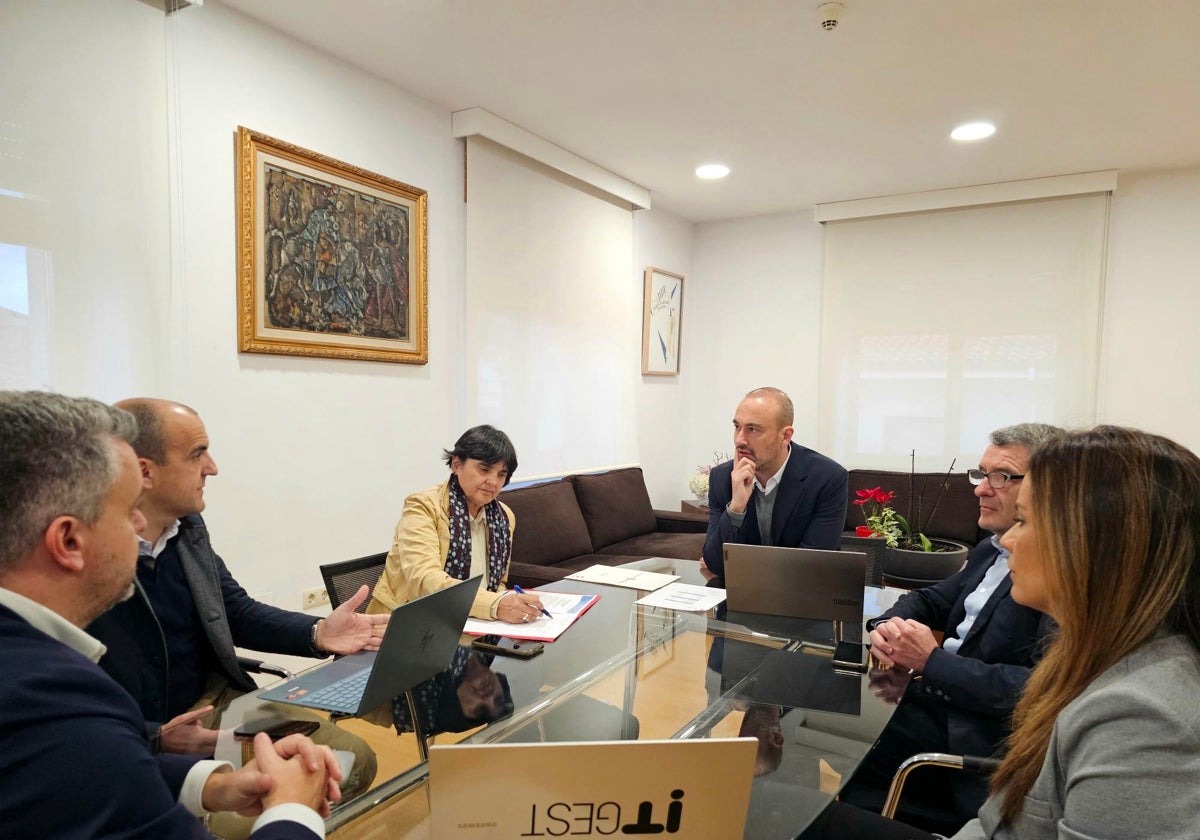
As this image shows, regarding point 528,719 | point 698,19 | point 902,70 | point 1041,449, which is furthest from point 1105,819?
point 902,70

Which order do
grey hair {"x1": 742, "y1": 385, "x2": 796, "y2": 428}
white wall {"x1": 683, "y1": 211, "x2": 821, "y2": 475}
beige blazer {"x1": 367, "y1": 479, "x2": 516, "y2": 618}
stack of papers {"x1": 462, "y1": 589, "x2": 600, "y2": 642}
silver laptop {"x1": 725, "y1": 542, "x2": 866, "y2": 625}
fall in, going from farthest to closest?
white wall {"x1": 683, "y1": 211, "x2": 821, "y2": 475}
grey hair {"x1": 742, "y1": 385, "x2": 796, "y2": 428}
beige blazer {"x1": 367, "y1": 479, "x2": 516, "y2": 618}
silver laptop {"x1": 725, "y1": 542, "x2": 866, "y2": 625}
stack of papers {"x1": 462, "y1": 589, "x2": 600, "y2": 642}

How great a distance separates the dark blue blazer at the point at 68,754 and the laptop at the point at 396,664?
20.0 inches

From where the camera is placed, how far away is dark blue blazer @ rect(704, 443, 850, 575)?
2699 mm

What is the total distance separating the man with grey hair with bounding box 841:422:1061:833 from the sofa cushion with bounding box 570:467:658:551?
2.61 metres

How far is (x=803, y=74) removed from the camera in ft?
10.2

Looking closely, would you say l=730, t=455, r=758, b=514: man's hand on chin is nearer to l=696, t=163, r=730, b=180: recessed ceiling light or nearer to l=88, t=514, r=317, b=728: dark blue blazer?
l=88, t=514, r=317, b=728: dark blue blazer

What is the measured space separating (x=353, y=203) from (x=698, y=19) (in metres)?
1.63

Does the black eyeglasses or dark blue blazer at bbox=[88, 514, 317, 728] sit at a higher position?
the black eyeglasses

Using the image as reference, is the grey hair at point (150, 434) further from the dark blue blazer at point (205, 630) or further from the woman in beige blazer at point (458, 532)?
the woman in beige blazer at point (458, 532)

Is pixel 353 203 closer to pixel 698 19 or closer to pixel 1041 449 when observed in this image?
pixel 698 19

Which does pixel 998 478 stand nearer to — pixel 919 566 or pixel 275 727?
pixel 919 566

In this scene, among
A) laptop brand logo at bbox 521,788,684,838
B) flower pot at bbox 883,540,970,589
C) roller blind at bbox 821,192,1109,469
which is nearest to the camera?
laptop brand logo at bbox 521,788,684,838

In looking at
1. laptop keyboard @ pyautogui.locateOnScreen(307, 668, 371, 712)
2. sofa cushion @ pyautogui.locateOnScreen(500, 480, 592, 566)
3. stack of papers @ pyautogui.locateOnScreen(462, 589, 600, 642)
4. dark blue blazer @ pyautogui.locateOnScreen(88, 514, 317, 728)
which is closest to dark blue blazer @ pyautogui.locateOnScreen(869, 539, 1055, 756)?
stack of papers @ pyautogui.locateOnScreen(462, 589, 600, 642)

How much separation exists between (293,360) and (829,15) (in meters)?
2.46
